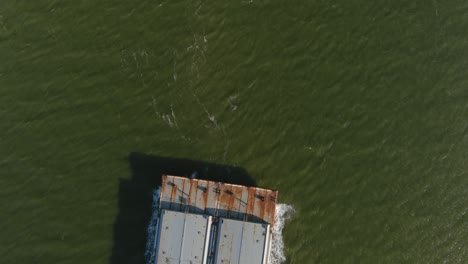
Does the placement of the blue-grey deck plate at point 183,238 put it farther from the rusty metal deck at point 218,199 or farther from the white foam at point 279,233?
the white foam at point 279,233

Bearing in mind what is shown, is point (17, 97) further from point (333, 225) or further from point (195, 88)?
point (333, 225)

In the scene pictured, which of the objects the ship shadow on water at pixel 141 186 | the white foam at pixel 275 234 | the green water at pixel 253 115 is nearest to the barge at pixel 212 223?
the white foam at pixel 275 234

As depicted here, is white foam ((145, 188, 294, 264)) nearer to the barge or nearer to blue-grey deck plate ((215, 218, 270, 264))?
the barge

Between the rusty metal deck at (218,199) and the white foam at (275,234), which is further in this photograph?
the white foam at (275,234)

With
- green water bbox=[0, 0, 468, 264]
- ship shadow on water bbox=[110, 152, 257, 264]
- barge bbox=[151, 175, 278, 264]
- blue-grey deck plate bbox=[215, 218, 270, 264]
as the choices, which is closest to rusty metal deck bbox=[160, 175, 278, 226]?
barge bbox=[151, 175, 278, 264]

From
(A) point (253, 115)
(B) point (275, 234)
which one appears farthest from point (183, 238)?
(A) point (253, 115)

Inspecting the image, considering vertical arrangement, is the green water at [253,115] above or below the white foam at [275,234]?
above
